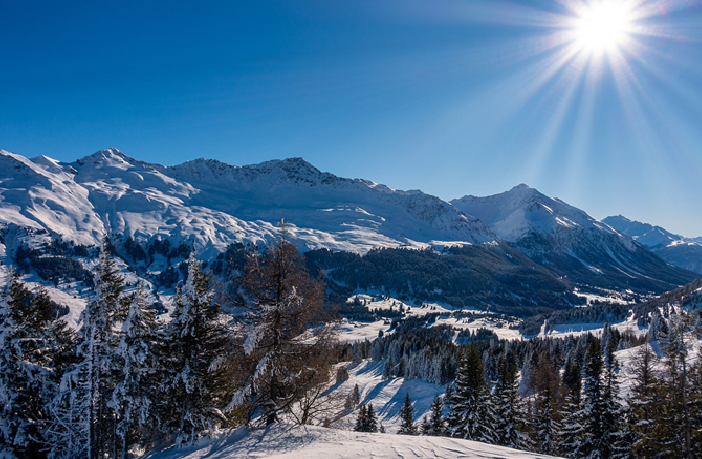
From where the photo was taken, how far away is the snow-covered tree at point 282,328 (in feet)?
47.4

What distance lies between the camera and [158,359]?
59.6ft

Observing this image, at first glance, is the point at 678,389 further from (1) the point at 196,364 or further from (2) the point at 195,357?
(2) the point at 195,357

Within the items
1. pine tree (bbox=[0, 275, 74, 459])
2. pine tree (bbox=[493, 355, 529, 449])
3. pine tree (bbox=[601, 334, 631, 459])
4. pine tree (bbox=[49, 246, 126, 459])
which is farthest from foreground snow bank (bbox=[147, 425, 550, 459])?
pine tree (bbox=[601, 334, 631, 459])

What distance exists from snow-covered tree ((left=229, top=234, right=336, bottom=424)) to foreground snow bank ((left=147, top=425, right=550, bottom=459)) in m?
1.57

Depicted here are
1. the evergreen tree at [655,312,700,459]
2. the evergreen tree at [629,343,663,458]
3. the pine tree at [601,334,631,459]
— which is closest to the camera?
the evergreen tree at [655,312,700,459]

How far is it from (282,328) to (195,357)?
20.6 ft

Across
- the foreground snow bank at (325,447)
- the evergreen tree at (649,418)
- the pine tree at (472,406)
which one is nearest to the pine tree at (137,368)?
the foreground snow bank at (325,447)

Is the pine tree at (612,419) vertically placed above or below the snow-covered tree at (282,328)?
below

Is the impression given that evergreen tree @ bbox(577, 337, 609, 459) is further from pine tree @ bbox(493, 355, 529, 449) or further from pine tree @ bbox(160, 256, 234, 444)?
pine tree @ bbox(160, 256, 234, 444)

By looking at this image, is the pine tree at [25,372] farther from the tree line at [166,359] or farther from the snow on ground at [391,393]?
the snow on ground at [391,393]

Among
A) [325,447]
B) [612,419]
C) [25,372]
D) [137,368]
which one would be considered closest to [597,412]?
[612,419]

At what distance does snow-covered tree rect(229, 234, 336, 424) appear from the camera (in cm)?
1444

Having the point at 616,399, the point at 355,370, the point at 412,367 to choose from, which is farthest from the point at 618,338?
the point at 616,399

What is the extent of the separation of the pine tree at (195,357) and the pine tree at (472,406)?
19369mm
